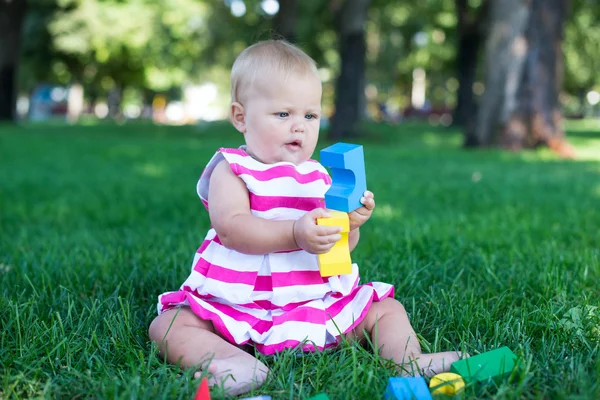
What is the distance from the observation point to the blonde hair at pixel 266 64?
197 centimetres

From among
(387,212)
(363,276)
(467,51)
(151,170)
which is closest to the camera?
(363,276)

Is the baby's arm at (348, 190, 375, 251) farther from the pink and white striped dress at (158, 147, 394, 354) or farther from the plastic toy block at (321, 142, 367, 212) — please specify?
the pink and white striped dress at (158, 147, 394, 354)

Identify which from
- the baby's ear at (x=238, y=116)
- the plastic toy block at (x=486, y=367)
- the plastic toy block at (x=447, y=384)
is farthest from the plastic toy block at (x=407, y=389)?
the baby's ear at (x=238, y=116)

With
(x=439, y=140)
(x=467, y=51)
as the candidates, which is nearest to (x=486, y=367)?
(x=439, y=140)

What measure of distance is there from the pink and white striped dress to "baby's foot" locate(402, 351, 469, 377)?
0.28 metres

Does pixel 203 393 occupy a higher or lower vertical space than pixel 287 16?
lower

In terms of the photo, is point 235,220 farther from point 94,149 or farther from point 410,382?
point 94,149

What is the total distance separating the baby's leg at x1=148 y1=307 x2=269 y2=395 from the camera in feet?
5.49

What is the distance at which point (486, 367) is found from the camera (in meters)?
1.62

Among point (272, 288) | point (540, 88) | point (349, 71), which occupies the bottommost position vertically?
point (272, 288)

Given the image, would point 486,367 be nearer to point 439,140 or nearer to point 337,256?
point 337,256

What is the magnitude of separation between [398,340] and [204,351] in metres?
0.58

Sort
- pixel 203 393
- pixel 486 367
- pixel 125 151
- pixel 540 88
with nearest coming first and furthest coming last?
pixel 203 393
pixel 486 367
pixel 540 88
pixel 125 151

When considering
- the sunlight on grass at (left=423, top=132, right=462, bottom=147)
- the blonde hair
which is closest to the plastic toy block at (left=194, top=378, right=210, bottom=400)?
the blonde hair
